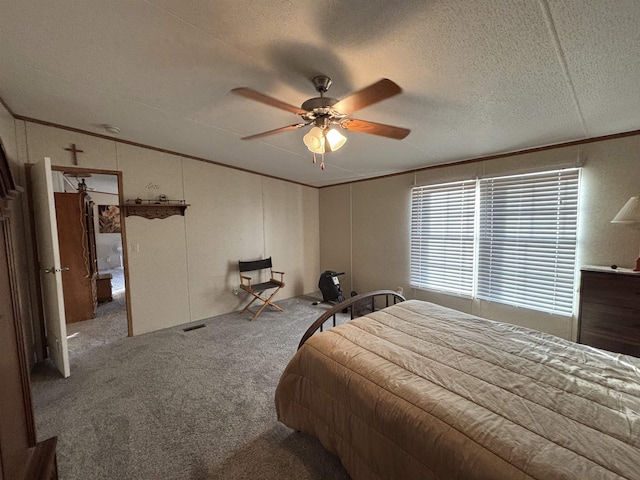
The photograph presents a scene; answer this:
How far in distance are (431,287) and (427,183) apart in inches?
61.2

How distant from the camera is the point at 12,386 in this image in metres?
0.93

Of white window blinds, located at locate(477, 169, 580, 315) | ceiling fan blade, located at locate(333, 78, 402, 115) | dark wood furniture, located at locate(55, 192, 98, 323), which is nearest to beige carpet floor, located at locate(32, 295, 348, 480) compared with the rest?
dark wood furniture, located at locate(55, 192, 98, 323)

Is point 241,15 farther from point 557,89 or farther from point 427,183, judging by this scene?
point 427,183

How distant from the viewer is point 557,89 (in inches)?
69.2

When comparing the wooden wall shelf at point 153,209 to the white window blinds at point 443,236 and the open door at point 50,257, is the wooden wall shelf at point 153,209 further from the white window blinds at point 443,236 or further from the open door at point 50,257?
the white window blinds at point 443,236

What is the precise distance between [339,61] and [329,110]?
0.30 m

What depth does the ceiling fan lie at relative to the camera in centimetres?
149

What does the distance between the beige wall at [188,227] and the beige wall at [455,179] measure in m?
1.12

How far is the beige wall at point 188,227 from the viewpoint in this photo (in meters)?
3.25

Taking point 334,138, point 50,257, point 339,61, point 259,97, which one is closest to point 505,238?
point 334,138

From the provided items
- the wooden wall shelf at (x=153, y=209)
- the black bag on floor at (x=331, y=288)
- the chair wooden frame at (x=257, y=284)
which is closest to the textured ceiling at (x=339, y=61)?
the wooden wall shelf at (x=153, y=209)

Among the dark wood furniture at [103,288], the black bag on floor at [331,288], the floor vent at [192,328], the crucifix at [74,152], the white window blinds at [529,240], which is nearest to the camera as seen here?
the white window blinds at [529,240]

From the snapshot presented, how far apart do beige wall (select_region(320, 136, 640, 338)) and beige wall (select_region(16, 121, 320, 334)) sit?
1.12 metres

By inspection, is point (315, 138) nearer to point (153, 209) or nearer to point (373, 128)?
point (373, 128)
